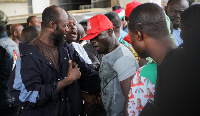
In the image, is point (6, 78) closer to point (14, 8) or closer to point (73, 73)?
point (73, 73)

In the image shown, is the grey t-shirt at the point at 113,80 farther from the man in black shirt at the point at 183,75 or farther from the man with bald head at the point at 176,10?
the man with bald head at the point at 176,10

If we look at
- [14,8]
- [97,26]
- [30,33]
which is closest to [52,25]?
[97,26]

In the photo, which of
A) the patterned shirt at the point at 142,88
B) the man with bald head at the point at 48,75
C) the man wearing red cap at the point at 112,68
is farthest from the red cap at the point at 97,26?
the patterned shirt at the point at 142,88

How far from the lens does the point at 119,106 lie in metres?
2.42

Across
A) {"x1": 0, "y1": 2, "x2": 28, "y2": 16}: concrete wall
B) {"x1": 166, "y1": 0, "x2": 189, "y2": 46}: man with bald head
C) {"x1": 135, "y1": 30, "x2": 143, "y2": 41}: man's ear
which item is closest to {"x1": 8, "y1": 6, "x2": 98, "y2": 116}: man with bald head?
{"x1": 135, "y1": 30, "x2": 143, "y2": 41}: man's ear

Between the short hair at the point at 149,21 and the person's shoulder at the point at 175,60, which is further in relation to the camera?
the short hair at the point at 149,21

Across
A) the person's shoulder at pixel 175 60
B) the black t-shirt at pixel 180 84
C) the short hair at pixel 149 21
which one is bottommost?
the black t-shirt at pixel 180 84

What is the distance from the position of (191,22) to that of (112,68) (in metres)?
1.15

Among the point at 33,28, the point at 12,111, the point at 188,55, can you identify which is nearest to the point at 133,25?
the point at 188,55

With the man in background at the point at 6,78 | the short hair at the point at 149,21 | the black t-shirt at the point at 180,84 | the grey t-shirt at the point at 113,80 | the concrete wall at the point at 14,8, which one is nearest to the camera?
the black t-shirt at the point at 180,84

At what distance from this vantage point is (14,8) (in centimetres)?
1587

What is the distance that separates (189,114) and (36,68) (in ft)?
5.67

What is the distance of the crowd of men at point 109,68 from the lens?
4.13 feet

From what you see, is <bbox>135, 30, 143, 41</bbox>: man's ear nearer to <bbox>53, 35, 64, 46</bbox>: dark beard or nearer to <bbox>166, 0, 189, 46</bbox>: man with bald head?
<bbox>53, 35, 64, 46</bbox>: dark beard
